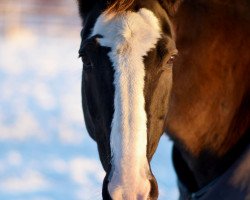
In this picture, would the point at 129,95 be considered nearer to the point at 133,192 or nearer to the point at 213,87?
the point at 133,192

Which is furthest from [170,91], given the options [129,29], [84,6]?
[84,6]

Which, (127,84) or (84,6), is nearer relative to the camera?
(127,84)

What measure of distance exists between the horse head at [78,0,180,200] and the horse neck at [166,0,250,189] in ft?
1.13

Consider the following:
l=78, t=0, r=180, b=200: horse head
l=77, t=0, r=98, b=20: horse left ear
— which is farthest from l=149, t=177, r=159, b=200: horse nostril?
l=77, t=0, r=98, b=20: horse left ear

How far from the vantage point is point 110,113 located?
110 inches

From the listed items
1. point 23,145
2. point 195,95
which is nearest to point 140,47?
point 195,95

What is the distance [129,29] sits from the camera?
2893 millimetres

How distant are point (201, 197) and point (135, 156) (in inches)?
32.2

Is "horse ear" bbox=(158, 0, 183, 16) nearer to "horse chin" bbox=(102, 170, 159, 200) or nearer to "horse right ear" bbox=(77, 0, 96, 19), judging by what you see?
"horse right ear" bbox=(77, 0, 96, 19)

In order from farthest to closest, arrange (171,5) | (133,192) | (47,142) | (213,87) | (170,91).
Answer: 1. (47,142)
2. (213,87)
3. (171,5)
4. (170,91)
5. (133,192)

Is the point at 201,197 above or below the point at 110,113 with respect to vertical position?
below

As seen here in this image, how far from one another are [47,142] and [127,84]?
507 cm

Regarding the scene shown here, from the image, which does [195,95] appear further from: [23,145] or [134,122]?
[23,145]

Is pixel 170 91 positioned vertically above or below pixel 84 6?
below
